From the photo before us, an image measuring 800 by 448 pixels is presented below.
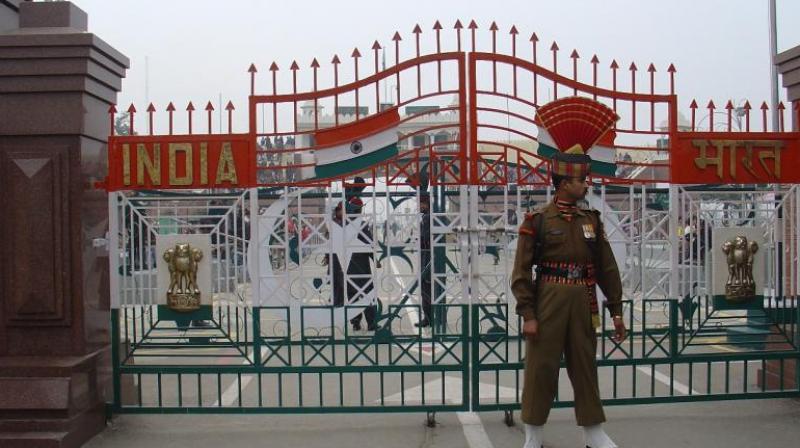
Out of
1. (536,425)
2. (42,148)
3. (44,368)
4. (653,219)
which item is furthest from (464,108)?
(44,368)

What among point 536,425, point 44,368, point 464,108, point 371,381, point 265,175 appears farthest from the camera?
point 371,381

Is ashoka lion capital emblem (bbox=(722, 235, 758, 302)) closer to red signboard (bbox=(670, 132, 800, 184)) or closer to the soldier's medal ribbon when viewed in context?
red signboard (bbox=(670, 132, 800, 184))

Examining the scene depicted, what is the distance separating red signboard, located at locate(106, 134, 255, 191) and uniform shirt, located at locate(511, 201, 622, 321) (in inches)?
74.6

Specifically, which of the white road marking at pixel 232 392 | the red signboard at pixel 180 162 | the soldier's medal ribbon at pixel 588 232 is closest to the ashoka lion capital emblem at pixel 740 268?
the soldier's medal ribbon at pixel 588 232

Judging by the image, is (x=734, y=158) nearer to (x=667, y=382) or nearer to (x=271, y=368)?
(x=667, y=382)

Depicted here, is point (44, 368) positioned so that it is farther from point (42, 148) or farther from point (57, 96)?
point (57, 96)

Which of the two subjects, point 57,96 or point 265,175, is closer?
point 57,96

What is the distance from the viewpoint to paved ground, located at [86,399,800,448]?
453cm

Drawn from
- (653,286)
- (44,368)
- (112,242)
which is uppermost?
(112,242)

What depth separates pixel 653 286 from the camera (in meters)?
5.04

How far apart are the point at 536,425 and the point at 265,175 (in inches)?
115

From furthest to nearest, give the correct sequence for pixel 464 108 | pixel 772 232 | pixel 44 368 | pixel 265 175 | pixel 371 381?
pixel 371 381 → pixel 265 175 → pixel 772 232 → pixel 464 108 → pixel 44 368

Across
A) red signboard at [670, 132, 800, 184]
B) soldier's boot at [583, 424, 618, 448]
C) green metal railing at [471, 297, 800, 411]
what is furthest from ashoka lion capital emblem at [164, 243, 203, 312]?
red signboard at [670, 132, 800, 184]

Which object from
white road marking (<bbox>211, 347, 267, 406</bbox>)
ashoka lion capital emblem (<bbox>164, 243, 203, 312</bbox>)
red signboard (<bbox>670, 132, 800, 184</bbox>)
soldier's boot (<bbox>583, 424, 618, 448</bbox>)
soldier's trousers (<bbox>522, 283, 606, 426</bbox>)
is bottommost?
white road marking (<bbox>211, 347, 267, 406</bbox>)
